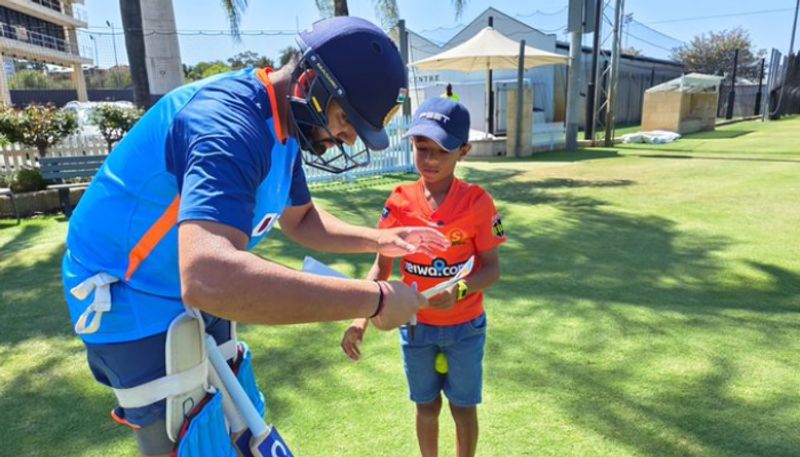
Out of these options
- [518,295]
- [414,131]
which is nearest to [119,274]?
[414,131]

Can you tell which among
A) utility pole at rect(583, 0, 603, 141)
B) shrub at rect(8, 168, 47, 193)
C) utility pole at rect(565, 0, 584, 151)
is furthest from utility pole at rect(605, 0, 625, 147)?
shrub at rect(8, 168, 47, 193)

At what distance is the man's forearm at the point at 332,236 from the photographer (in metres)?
2.14

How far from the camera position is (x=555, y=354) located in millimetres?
3725

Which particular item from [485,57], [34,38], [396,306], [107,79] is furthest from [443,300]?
[34,38]

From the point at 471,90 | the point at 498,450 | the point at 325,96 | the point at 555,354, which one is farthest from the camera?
the point at 471,90

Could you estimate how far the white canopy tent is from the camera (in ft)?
48.9

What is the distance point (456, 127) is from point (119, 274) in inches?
59.0

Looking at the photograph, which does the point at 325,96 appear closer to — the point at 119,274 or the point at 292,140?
the point at 292,140

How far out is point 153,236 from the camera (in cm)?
135

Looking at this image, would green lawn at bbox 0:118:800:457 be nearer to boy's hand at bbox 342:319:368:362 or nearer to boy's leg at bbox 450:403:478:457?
boy's leg at bbox 450:403:478:457

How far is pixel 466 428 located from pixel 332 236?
107cm

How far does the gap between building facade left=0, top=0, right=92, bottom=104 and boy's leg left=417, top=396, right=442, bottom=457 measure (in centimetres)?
4127

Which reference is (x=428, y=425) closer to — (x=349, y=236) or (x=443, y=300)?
(x=443, y=300)

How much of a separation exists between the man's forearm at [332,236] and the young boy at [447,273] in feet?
0.99
